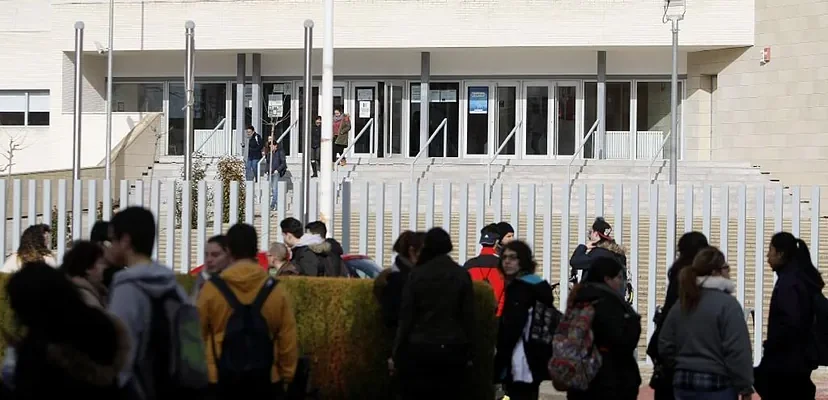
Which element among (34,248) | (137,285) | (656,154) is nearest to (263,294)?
(137,285)

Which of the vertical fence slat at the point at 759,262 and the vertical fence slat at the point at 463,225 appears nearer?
the vertical fence slat at the point at 759,262

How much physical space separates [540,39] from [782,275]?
79.3 ft

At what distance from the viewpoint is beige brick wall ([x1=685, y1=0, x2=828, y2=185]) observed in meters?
30.2

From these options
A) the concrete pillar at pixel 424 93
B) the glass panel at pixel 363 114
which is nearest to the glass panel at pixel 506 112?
the concrete pillar at pixel 424 93

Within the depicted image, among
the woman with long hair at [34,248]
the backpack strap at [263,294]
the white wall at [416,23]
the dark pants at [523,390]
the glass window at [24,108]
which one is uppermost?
the white wall at [416,23]

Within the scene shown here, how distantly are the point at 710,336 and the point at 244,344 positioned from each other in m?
2.76

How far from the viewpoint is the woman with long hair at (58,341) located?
4930mm

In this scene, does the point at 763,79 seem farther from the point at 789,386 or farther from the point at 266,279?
the point at 266,279

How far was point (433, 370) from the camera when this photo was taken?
8.01 meters

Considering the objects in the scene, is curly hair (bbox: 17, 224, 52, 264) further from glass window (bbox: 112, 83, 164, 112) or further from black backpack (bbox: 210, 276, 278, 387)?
glass window (bbox: 112, 83, 164, 112)

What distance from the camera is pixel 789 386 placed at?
862cm

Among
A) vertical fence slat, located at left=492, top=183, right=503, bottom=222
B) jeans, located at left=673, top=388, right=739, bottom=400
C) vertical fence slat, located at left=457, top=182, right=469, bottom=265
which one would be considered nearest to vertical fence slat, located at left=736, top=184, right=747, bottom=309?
vertical fence slat, located at left=492, top=183, right=503, bottom=222

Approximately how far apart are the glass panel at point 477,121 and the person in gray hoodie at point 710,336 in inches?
1063

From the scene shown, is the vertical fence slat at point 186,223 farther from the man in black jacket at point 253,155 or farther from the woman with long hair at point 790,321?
the man in black jacket at point 253,155
